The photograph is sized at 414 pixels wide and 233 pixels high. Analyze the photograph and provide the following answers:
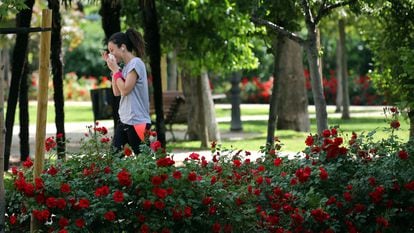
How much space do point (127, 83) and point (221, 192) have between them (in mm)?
2278

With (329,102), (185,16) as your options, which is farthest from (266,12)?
(329,102)

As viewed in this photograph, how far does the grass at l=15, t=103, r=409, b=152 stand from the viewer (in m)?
18.1

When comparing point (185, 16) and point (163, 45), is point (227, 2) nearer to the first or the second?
point (185, 16)

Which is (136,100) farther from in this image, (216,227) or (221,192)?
(216,227)

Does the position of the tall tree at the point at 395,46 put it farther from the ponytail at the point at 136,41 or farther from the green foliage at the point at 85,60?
the green foliage at the point at 85,60

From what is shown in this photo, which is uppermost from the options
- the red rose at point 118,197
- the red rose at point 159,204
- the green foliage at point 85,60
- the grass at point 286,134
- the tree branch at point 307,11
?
the green foliage at point 85,60

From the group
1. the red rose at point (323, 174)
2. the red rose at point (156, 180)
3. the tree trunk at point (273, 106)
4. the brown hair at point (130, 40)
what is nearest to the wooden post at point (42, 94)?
the red rose at point (156, 180)

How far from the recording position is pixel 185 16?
53.4 feet

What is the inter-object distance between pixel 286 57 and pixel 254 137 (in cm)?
284

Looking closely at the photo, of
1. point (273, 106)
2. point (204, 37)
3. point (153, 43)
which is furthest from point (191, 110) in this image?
point (273, 106)

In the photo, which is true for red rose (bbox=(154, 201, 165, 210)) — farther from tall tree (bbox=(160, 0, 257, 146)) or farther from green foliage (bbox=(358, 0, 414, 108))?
tall tree (bbox=(160, 0, 257, 146))

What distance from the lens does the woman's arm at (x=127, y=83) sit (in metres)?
8.64

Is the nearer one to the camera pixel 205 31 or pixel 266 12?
pixel 266 12

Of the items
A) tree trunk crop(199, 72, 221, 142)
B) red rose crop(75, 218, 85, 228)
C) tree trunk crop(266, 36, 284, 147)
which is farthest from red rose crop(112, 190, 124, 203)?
tree trunk crop(199, 72, 221, 142)
